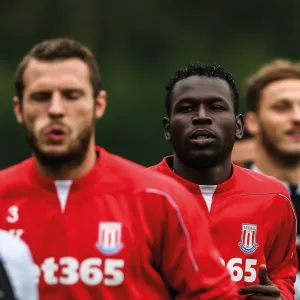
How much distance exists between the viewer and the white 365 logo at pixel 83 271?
4.45 meters

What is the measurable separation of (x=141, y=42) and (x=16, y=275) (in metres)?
9.42

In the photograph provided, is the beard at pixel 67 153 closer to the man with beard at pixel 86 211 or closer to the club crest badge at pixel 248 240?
the man with beard at pixel 86 211

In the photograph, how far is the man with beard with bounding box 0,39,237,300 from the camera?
4461 millimetres

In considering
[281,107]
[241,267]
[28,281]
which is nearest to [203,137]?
[241,267]

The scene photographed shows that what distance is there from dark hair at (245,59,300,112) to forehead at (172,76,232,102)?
1.96 metres

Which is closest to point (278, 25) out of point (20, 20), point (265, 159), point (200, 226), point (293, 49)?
point (293, 49)

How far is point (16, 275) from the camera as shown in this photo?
150 inches

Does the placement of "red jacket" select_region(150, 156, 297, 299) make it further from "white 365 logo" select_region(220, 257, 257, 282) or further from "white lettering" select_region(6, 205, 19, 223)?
"white lettering" select_region(6, 205, 19, 223)

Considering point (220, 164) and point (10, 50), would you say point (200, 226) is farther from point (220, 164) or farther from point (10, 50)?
point (10, 50)

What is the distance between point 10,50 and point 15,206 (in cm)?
852

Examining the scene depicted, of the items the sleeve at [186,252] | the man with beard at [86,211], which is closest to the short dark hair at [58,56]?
the man with beard at [86,211]

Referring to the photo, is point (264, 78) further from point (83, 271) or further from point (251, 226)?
point (83, 271)

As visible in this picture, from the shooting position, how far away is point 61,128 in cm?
443

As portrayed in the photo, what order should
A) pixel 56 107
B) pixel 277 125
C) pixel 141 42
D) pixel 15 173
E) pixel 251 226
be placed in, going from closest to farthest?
1. pixel 56 107
2. pixel 15 173
3. pixel 251 226
4. pixel 277 125
5. pixel 141 42
